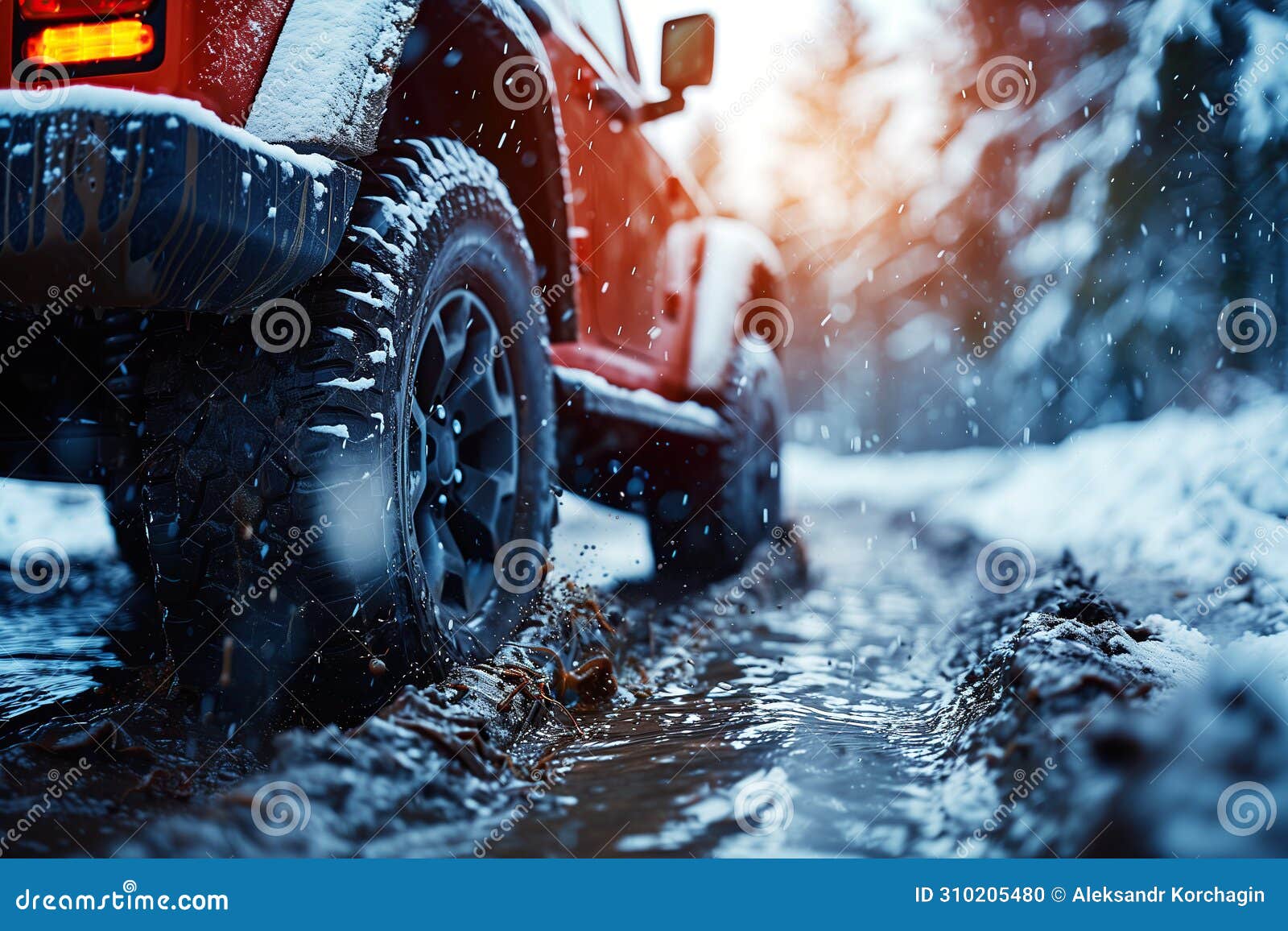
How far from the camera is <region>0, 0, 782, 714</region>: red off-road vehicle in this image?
1011 millimetres

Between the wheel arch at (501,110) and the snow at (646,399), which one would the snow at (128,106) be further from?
the snow at (646,399)

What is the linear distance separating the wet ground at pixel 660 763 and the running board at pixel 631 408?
0.63 meters

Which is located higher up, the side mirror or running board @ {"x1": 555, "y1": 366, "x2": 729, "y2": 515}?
the side mirror

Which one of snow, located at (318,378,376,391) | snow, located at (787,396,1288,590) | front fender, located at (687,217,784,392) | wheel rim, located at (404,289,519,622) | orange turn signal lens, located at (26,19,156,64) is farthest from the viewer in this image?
front fender, located at (687,217,784,392)

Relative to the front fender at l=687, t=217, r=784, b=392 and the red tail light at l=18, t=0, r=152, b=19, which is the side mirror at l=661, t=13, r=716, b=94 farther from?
the red tail light at l=18, t=0, r=152, b=19

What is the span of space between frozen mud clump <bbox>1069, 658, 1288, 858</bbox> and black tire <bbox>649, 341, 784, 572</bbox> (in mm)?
2121

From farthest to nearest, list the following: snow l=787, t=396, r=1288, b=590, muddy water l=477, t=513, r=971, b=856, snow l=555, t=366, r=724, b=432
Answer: snow l=787, t=396, r=1288, b=590 → snow l=555, t=366, r=724, b=432 → muddy water l=477, t=513, r=971, b=856

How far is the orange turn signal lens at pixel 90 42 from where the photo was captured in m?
1.14

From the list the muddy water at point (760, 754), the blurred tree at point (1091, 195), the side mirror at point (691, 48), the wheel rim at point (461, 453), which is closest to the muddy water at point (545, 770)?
the muddy water at point (760, 754)

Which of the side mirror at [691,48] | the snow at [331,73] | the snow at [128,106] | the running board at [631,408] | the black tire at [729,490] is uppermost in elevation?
the side mirror at [691,48]

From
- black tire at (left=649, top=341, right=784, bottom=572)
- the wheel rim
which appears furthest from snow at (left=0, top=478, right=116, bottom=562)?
black tire at (left=649, top=341, right=784, bottom=572)

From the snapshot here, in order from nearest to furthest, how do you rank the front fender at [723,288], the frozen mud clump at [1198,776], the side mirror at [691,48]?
the frozen mud clump at [1198,776] < the side mirror at [691,48] < the front fender at [723,288]

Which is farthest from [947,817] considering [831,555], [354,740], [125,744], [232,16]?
[831,555]

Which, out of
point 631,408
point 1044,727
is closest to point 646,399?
point 631,408
